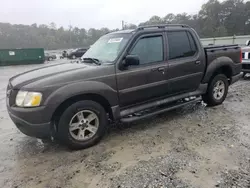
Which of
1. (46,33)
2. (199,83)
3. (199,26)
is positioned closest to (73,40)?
(46,33)

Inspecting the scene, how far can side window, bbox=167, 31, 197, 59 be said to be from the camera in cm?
452

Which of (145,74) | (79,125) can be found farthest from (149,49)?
(79,125)

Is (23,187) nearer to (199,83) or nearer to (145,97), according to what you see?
(145,97)

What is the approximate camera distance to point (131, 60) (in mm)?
3736

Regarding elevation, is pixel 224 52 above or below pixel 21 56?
below

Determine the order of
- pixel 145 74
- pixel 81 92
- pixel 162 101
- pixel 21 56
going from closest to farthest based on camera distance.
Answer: pixel 81 92 < pixel 145 74 < pixel 162 101 < pixel 21 56

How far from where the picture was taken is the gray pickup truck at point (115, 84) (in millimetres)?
3287

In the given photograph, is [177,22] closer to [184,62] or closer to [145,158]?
[184,62]

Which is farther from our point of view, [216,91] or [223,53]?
[216,91]

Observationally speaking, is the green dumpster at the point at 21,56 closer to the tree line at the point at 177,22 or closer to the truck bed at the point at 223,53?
the tree line at the point at 177,22

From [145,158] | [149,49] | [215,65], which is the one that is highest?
[149,49]

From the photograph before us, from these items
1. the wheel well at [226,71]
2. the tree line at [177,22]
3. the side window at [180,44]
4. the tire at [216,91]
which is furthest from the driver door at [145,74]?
the tree line at [177,22]

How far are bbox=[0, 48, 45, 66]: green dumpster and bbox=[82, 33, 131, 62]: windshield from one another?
27.5 metres

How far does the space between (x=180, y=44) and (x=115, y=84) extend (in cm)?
182
